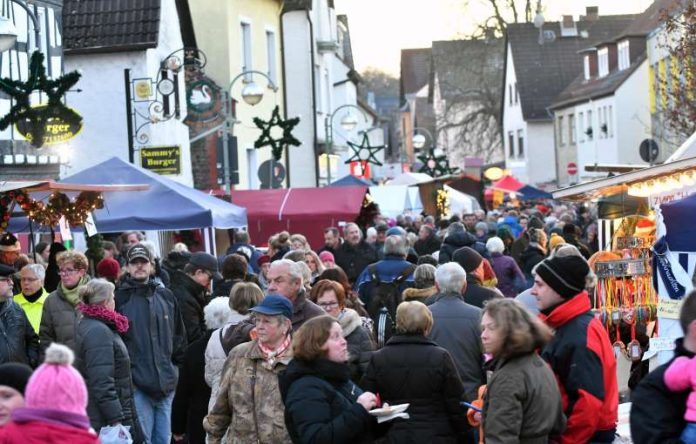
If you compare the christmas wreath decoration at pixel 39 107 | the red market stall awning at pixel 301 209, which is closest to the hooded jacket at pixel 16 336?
the christmas wreath decoration at pixel 39 107

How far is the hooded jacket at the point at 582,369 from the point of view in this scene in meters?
7.22

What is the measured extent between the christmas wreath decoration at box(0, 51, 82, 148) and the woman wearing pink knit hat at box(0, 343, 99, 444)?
10.6m

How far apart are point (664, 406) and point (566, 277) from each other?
1.59 m

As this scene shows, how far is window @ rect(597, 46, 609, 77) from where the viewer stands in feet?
204

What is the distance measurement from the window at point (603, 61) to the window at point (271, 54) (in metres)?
26.0

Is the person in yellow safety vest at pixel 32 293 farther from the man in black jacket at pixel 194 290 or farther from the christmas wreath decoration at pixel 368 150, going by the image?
the christmas wreath decoration at pixel 368 150

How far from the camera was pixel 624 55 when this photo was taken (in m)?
58.9

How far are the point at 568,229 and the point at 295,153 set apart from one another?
69.6 ft

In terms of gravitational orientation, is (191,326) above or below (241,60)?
below

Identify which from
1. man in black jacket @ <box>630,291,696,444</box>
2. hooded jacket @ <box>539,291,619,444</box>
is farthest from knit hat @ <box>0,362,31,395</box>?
hooded jacket @ <box>539,291,619,444</box>

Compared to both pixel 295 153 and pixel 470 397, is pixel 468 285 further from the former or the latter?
pixel 295 153

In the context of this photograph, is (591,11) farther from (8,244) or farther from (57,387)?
(57,387)

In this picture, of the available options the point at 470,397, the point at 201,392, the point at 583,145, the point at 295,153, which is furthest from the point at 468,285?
the point at 583,145

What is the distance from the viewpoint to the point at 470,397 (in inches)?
384
